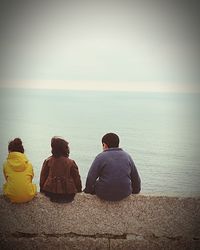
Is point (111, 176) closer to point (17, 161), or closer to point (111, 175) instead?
point (111, 175)

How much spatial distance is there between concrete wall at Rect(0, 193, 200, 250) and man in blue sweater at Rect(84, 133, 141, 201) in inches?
3.7

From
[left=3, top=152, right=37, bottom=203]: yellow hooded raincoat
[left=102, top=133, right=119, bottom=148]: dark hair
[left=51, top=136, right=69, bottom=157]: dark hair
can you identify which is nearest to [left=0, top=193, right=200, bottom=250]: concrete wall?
[left=3, top=152, right=37, bottom=203]: yellow hooded raincoat

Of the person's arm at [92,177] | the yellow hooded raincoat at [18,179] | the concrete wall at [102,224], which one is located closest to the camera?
the concrete wall at [102,224]

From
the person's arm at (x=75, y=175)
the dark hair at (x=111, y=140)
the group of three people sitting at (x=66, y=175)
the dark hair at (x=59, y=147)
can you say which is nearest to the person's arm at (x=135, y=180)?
the group of three people sitting at (x=66, y=175)

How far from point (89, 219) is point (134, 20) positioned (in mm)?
189407

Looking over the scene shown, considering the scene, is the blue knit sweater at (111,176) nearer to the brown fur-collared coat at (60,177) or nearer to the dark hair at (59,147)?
the brown fur-collared coat at (60,177)

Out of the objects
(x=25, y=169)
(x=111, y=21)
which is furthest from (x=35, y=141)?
(x=111, y=21)

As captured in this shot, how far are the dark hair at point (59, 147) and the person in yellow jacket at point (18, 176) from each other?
35 centimetres

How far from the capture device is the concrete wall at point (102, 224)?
3152 mm

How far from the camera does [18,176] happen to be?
3.44 metres

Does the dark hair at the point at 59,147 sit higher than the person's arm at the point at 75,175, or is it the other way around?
the dark hair at the point at 59,147

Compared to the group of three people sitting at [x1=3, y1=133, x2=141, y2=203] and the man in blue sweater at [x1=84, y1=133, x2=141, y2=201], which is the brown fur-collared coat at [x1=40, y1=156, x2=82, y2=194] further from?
the man in blue sweater at [x1=84, y1=133, x2=141, y2=201]

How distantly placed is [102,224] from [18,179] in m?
1.03

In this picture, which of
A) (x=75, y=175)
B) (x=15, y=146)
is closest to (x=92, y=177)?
(x=75, y=175)
